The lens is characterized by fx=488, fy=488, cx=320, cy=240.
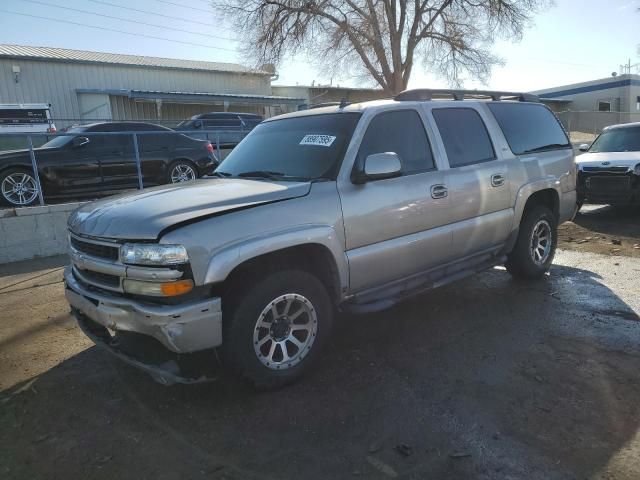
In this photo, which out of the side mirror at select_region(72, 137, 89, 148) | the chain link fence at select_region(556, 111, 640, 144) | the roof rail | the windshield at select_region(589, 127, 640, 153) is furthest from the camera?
the chain link fence at select_region(556, 111, 640, 144)

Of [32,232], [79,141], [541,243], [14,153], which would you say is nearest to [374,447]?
[541,243]

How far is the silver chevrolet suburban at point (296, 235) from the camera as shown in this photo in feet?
9.50

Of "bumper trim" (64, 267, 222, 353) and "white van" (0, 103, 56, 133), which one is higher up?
"white van" (0, 103, 56, 133)

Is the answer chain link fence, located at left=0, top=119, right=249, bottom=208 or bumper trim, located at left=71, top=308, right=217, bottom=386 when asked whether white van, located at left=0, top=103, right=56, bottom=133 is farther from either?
bumper trim, located at left=71, top=308, right=217, bottom=386

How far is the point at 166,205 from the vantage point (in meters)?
3.16

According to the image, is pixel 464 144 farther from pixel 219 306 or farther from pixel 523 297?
pixel 219 306

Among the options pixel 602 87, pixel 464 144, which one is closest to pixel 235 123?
pixel 464 144

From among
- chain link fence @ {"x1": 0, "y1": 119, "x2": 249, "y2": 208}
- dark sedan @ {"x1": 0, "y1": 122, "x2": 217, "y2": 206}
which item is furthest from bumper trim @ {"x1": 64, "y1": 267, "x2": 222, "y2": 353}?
dark sedan @ {"x1": 0, "y1": 122, "x2": 217, "y2": 206}

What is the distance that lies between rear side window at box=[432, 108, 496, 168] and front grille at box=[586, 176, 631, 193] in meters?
5.47

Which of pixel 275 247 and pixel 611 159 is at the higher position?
pixel 275 247

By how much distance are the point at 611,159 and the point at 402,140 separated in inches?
274

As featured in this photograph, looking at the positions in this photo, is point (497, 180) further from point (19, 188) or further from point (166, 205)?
point (19, 188)

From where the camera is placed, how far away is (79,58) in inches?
1065

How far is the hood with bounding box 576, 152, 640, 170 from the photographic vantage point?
881 cm
